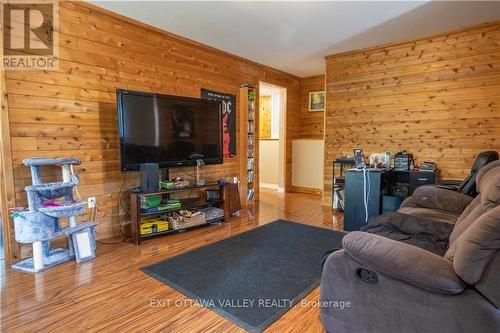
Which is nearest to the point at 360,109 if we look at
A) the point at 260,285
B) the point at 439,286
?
the point at 260,285

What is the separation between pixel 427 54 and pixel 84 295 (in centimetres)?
474

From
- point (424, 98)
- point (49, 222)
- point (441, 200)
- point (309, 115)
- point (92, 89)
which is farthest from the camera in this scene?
point (309, 115)

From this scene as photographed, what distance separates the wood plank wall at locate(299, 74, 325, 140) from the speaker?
406 centimetres

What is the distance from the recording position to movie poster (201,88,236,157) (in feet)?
15.1

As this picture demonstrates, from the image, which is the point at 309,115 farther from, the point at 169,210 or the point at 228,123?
the point at 169,210

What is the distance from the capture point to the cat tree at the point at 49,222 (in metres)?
2.38

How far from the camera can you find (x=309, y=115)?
644cm

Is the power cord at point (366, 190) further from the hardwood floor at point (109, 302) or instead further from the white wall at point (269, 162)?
the white wall at point (269, 162)

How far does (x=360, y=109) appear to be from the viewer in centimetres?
458

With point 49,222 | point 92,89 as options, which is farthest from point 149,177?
point 92,89

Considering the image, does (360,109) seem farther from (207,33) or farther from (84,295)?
(84,295)

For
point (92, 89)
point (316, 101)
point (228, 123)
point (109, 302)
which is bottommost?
point (109, 302)

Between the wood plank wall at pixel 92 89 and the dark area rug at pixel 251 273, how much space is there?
1.33 metres

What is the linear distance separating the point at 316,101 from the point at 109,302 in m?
5.46
